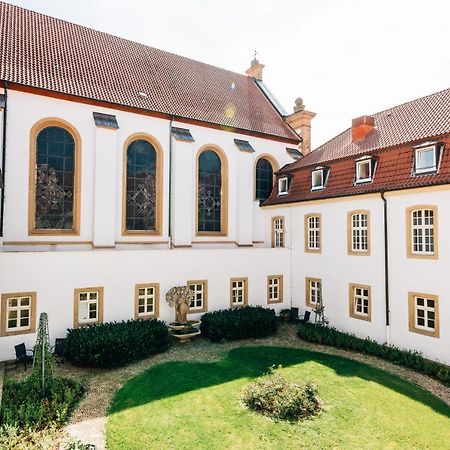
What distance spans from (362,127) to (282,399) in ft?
50.6

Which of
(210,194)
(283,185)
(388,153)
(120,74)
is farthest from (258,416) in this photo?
(120,74)

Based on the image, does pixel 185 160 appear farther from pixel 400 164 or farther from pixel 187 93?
pixel 400 164

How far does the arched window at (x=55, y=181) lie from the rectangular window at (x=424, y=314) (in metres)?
15.9

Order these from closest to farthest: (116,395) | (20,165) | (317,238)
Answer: (116,395), (20,165), (317,238)

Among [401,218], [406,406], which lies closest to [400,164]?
[401,218]

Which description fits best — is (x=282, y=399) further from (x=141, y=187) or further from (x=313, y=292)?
(x=141, y=187)

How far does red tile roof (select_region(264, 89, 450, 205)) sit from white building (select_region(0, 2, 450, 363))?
95mm

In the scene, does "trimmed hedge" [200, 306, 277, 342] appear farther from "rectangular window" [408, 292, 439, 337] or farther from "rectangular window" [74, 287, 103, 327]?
"rectangular window" [408, 292, 439, 337]

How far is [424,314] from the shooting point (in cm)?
1459

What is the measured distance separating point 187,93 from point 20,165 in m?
11.4

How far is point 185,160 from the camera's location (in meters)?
20.8

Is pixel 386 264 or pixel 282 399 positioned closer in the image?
pixel 282 399

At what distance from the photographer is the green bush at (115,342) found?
13.3 m

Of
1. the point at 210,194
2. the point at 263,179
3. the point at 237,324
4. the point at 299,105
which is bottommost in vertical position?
the point at 237,324
